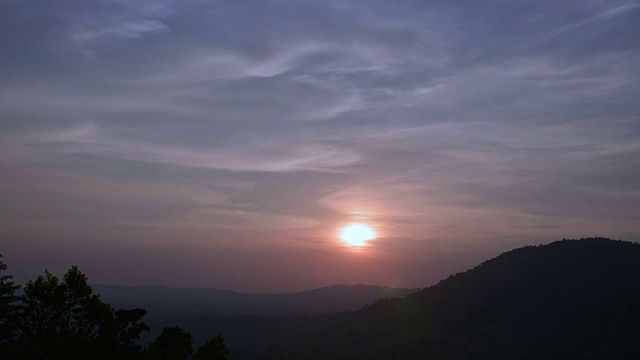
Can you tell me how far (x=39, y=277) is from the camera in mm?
61969

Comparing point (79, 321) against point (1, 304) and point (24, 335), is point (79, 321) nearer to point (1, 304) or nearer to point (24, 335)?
point (24, 335)

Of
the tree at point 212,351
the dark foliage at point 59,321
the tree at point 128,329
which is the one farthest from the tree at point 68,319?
the tree at point 212,351

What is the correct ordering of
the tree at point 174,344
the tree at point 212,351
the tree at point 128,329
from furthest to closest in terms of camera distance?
the tree at point 174,344 → the tree at point 212,351 → the tree at point 128,329

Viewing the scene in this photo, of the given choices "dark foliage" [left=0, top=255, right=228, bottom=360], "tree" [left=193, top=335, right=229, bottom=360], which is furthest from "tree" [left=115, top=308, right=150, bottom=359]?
"tree" [left=193, top=335, right=229, bottom=360]

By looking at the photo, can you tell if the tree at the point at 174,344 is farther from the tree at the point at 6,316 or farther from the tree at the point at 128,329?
the tree at the point at 6,316

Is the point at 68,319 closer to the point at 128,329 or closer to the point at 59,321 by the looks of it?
the point at 59,321

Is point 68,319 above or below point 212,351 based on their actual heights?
above

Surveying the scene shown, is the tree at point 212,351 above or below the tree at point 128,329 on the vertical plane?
below

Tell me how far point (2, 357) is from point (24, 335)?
6037mm

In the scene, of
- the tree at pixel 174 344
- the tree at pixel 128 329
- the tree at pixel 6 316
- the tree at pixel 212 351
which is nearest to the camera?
the tree at pixel 6 316

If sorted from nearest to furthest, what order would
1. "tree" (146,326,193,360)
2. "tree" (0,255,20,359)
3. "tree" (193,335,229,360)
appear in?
"tree" (0,255,20,359) < "tree" (193,335,229,360) < "tree" (146,326,193,360)

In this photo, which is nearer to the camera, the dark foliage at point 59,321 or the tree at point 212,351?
the dark foliage at point 59,321

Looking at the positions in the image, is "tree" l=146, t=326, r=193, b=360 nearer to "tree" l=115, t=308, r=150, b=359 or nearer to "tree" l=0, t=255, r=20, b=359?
"tree" l=115, t=308, r=150, b=359

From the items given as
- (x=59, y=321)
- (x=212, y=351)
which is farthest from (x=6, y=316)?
(x=212, y=351)
